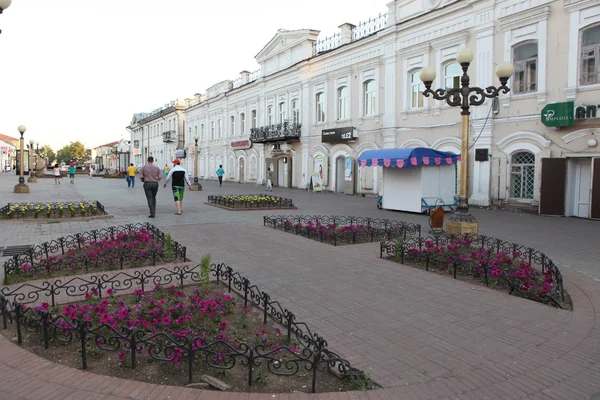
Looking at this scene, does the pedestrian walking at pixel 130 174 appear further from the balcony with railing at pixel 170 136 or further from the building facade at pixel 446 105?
the balcony with railing at pixel 170 136

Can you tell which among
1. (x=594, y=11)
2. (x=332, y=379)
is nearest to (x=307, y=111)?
(x=594, y=11)

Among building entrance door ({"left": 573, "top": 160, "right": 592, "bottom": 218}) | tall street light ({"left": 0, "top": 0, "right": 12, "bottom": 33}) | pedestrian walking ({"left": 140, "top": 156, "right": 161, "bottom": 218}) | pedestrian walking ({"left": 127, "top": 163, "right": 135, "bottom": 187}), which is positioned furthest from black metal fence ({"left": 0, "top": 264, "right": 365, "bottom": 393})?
pedestrian walking ({"left": 127, "top": 163, "right": 135, "bottom": 187})

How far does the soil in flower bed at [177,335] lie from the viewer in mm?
3299

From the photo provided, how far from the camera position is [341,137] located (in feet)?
81.6

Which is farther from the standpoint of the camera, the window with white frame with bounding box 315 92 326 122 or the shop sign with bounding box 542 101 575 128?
the window with white frame with bounding box 315 92 326 122

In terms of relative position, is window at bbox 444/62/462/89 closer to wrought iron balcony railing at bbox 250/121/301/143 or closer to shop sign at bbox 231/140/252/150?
wrought iron balcony railing at bbox 250/121/301/143

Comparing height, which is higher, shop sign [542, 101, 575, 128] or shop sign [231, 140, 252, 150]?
shop sign [231, 140, 252, 150]

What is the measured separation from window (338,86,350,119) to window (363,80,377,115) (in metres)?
1.44

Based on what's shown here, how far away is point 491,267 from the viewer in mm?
6203

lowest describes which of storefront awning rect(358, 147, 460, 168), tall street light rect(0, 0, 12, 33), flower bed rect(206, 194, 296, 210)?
flower bed rect(206, 194, 296, 210)

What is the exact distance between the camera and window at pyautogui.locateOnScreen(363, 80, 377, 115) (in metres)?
23.6

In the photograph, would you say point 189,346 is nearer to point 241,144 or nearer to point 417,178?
point 417,178

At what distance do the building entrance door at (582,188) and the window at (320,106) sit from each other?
15.5 metres

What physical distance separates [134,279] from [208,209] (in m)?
10.3
